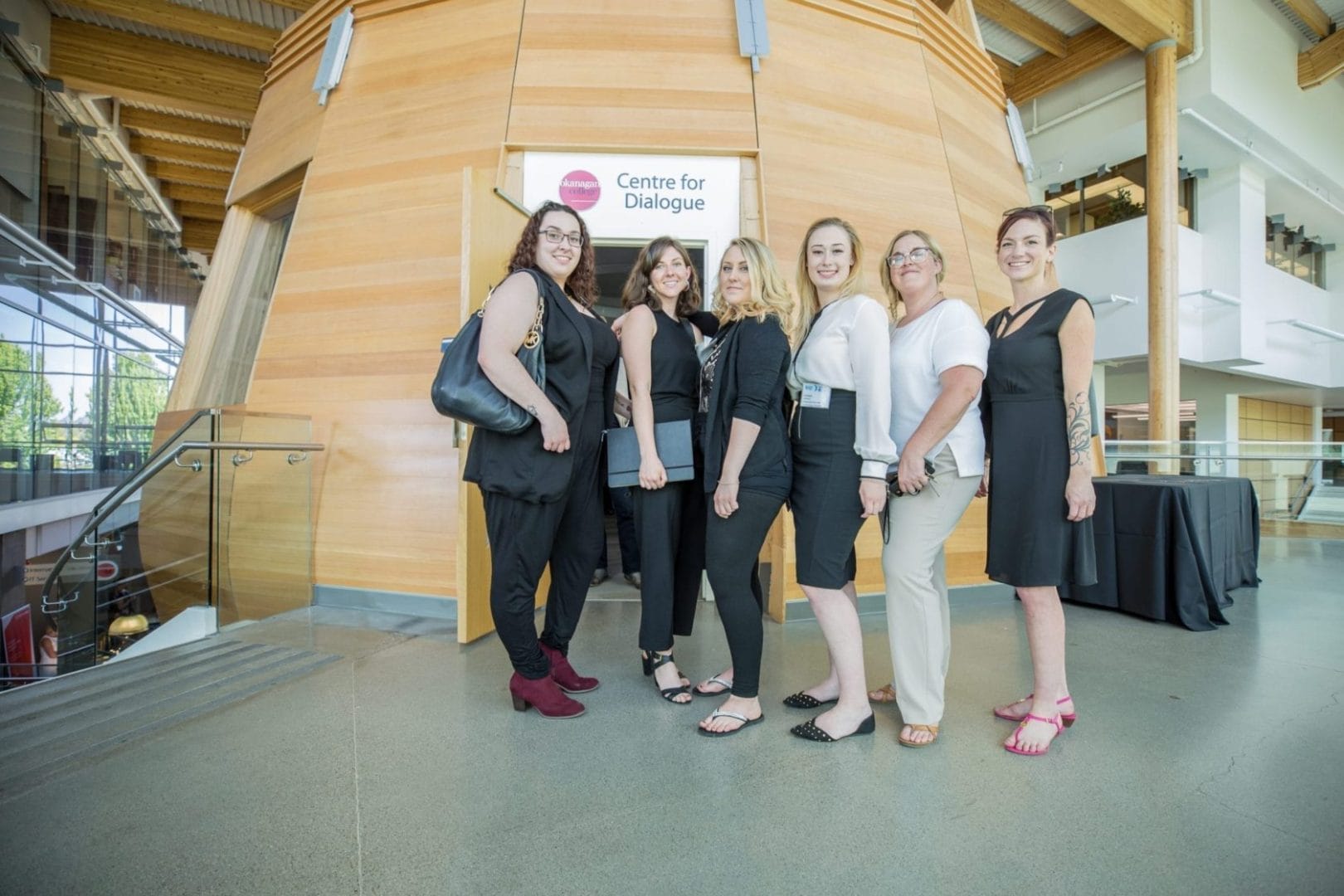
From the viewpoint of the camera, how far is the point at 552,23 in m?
3.93

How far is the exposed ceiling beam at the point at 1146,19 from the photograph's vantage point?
7227 millimetres

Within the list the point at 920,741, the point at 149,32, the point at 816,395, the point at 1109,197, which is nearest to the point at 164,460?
the point at 816,395

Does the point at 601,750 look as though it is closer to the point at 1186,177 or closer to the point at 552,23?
the point at 552,23

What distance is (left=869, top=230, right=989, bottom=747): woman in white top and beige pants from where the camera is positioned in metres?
1.90

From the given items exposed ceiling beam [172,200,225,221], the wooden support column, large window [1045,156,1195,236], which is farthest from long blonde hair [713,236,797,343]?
exposed ceiling beam [172,200,225,221]

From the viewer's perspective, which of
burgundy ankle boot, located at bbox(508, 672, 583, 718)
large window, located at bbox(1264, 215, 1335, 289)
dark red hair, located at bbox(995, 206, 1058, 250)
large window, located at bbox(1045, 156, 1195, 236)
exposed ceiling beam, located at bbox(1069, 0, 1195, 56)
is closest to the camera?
dark red hair, located at bbox(995, 206, 1058, 250)

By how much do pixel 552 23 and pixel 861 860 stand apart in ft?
14.5

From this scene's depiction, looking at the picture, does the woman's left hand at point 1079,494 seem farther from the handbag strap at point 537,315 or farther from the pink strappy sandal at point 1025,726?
the handbag strap at point 537,315

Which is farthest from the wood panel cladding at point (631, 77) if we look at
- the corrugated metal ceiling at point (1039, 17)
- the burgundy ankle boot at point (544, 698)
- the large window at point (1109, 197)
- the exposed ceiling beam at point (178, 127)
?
the large window at point (1109, 197)

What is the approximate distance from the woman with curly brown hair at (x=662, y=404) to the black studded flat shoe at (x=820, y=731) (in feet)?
1.44

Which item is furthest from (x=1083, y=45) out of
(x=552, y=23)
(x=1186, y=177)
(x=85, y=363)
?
(x=85, y=363)

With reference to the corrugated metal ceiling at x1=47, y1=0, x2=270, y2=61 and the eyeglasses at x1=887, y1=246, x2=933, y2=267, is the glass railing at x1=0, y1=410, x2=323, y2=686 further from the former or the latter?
the corrugated metal ceiling at x1=47, y1=0, x2=270, y2=61

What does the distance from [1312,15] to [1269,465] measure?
23.9ft

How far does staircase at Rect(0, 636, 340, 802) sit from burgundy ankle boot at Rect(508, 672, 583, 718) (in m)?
1.02
